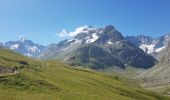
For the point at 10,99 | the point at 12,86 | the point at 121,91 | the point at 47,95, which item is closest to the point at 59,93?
the point at 47,95

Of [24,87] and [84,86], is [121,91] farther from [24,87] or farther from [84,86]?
[24,87]

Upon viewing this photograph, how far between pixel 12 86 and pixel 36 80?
657 inches

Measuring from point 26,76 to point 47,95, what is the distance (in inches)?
986

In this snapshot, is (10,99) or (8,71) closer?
(10,99)

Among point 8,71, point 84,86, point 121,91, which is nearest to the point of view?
point 8,71

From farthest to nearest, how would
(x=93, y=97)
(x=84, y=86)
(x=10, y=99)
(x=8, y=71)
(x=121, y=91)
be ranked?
(x=121, y=91) < (x=84, y=86) < (x=8, y=71) < (x=93, y=97) < (x=10, y=99)

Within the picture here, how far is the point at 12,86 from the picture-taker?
139 meters

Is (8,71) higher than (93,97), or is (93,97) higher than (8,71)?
(8,71)

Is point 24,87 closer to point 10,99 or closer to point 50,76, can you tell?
point 10,99

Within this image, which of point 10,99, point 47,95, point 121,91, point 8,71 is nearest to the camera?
point 10,99

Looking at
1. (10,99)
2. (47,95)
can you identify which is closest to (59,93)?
(47,95)

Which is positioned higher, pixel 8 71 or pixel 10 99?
pixel 8 71

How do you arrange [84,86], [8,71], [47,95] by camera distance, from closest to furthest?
[47,95]
[8,71]
[84,86]

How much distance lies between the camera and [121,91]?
18862cm
